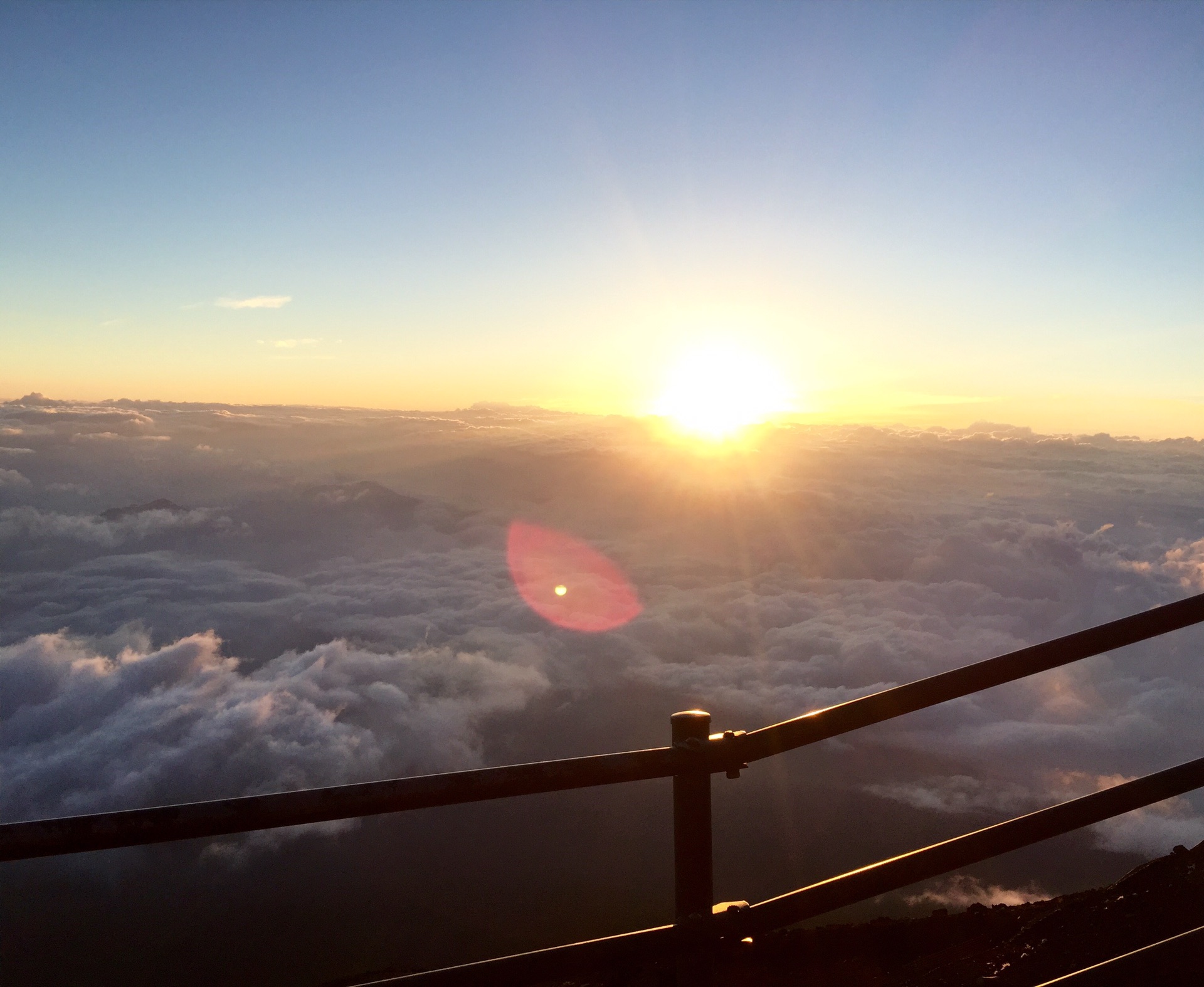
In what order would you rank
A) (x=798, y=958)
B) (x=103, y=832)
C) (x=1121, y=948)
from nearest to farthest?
(x=103, y=832) < (x=1121, y=948) < (x=798, y=958)

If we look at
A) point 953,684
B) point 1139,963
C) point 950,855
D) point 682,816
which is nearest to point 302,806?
point 682,816

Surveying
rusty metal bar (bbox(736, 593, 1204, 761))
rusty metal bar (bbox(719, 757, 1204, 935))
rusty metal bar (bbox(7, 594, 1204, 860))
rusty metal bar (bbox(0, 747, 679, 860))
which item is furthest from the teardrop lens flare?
rusty metal bar (bbox(0, 747, 679, 860))

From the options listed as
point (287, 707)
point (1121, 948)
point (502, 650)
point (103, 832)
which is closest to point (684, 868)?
point (103, 832)

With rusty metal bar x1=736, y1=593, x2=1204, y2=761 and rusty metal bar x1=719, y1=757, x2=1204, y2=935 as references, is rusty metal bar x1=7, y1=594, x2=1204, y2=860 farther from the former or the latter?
rusty metal bar x1=719, y1=757, x2=1204, y2=935

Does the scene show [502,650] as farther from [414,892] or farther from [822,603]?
[822,603]

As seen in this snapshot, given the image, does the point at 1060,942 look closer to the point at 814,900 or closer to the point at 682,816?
the point at 814,900

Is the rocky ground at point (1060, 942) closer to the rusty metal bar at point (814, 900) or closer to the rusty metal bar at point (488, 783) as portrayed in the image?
the rusty metal bar at point (814, 900)

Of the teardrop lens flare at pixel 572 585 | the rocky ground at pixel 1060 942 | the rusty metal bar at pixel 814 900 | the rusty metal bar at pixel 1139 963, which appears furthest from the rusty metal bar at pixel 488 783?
the teardrop lens flare at pixel 572 585
